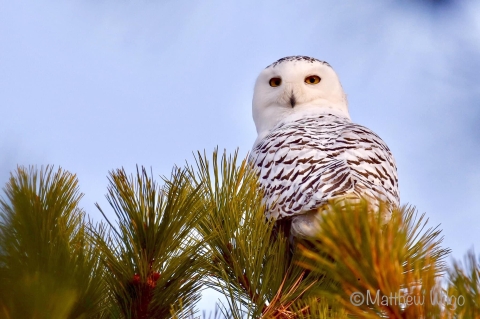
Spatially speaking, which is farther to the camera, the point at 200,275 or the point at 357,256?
the point at 200,275

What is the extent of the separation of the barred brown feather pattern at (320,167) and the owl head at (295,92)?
817 millimetres

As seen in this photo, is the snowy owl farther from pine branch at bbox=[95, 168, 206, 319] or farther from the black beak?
pine branch at bbox=[95, 168, 206, 319]

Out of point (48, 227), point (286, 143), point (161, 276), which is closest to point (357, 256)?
point (161, 276)

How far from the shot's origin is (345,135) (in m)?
3.24

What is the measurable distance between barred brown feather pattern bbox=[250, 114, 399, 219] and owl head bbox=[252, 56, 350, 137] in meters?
0.82

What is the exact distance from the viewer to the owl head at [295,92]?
4355 mm

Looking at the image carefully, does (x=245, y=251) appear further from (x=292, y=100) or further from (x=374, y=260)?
(x=292, y=100)

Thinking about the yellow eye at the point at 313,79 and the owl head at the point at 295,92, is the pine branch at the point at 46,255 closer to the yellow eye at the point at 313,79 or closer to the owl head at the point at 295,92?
the owl head at the point at 295,92

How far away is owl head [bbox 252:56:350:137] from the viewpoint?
14.3 ft

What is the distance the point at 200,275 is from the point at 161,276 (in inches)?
7.0

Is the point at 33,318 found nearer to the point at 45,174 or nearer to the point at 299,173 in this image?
the point at 45,174

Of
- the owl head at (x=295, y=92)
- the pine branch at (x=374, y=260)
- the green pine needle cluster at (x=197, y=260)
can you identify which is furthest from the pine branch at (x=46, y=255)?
the owl head at (x=295, y=92)

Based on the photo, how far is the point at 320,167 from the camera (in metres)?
2.90

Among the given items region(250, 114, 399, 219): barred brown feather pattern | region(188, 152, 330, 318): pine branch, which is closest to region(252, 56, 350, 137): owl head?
region(250, 114, 399, 219): barred brown feather pattern
